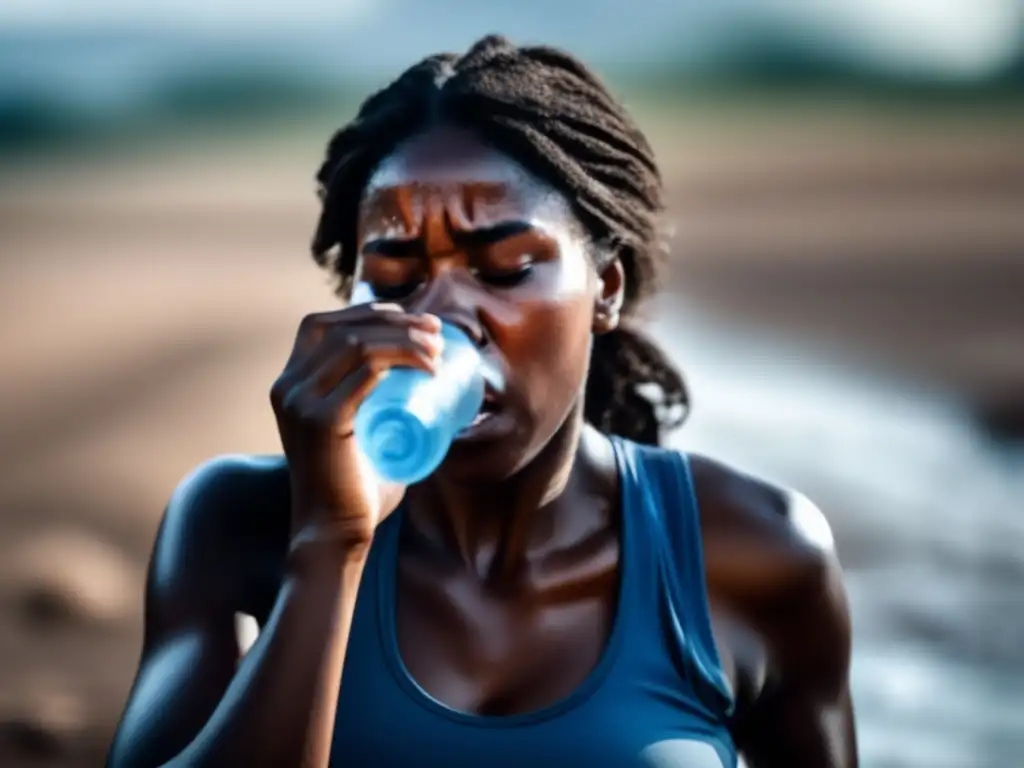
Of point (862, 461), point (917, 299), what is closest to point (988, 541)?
point (862, 461)

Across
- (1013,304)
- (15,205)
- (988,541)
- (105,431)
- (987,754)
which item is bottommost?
(987,754)

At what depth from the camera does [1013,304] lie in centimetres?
315

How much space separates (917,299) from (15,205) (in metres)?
2.04

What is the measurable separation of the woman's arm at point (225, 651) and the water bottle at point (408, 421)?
10 cm

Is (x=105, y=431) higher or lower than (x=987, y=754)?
higher

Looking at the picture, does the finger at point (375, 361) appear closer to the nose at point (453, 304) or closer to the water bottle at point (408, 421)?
the water bottle at point (408, 421)

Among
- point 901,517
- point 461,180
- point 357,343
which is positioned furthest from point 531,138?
point 901,517

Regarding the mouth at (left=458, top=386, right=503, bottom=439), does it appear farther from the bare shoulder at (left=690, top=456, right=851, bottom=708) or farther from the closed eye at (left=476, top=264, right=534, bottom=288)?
the bare shoulder at (left=690, top=456, right=851, bottom=708)

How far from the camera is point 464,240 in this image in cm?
106

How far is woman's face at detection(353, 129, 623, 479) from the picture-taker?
1.05m

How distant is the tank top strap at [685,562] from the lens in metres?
1.13

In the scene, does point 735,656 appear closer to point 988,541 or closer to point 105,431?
point 988,541

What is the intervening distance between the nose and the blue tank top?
0.22 meters

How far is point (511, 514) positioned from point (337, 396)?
0.31 m
